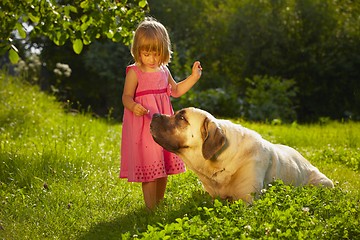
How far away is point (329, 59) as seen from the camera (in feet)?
44.7

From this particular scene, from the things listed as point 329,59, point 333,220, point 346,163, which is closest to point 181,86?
point 333,220

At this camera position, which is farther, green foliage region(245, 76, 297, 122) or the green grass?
green foliage region(245, 76, 297, 122)

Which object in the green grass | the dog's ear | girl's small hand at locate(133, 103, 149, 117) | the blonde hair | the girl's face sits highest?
the blonde hair

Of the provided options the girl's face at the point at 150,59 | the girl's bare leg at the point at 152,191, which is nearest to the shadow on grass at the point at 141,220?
the girl's bare leg at the point at 152,191

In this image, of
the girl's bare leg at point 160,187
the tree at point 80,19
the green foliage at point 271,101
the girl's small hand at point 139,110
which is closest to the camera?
the girl's small hand at point 139,110

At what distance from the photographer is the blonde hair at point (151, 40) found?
16.8 ft

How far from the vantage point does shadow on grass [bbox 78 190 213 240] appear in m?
4.44

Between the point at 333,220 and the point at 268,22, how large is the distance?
10664 mm

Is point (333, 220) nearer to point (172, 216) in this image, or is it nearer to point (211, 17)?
point (172, 216)

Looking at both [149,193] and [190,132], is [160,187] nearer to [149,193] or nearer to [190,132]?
[149,193]

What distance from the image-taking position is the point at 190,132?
480 centimetres

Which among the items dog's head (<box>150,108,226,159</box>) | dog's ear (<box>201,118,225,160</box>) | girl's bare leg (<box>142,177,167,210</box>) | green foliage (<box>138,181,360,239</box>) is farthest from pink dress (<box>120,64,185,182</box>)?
green foliage (<box>138,181,360,239</box>)

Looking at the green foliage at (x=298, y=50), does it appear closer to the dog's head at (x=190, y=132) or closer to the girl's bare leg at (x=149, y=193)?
the girl's bare leg at (x=149, y=193)

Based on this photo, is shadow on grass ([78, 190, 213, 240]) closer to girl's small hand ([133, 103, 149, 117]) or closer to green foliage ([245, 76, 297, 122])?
girl's small hand ([133, 103, 149, 117])
